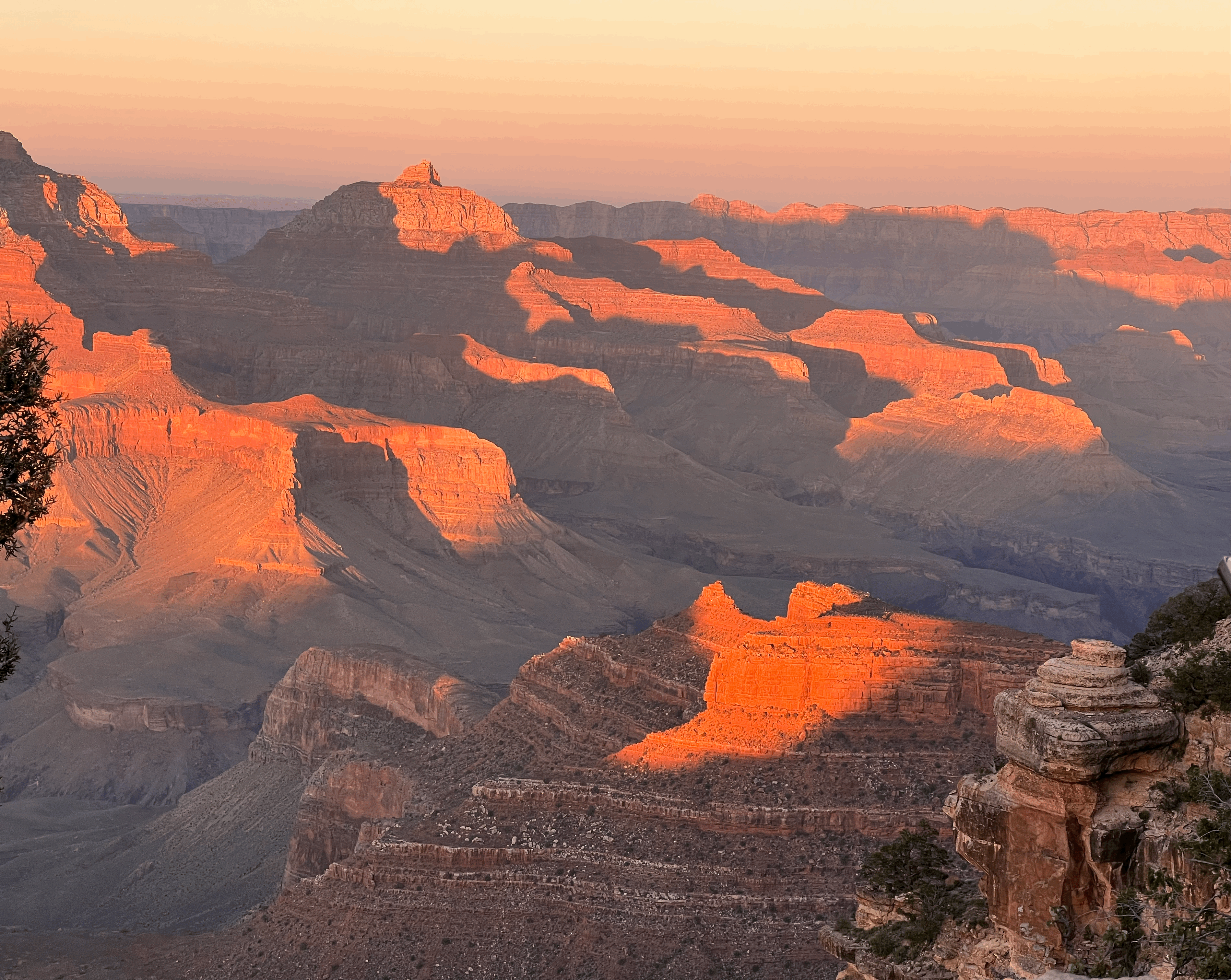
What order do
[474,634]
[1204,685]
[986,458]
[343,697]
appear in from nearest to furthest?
[1204,685] → [343,697] → [474,634] → [986,458]

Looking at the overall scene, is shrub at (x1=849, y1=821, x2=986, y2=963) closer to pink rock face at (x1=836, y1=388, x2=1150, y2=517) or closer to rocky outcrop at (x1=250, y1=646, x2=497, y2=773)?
rocky outcrop at (x1=250, y1=646, x2=497, y2=773)

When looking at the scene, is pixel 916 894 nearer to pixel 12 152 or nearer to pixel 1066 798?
pixel 1066 798

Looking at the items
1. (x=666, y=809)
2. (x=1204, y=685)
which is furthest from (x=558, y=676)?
(x=1204, y=685)

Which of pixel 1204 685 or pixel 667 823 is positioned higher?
pixel 1204 685

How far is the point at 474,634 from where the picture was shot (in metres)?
108

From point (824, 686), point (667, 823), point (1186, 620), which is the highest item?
point (1186, 620)

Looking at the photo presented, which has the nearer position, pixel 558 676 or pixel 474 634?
pixel 558 676

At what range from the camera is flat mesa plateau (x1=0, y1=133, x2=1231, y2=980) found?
40.2 metres

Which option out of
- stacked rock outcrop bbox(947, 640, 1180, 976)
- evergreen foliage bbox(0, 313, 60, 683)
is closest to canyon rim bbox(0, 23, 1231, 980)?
stacked rock outcrop bbox(947, 640, 1180, 976)

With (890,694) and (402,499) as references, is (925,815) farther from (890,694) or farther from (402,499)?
(402,499)

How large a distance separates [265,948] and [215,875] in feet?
56.5

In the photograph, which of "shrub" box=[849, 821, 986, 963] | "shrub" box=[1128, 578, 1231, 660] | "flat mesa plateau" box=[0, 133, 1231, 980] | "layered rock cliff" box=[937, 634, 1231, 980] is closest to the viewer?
"layered rock cliff" box=[937, 634, 1231, 980]

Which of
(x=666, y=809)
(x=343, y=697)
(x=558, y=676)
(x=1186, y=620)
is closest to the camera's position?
(x=1186, y=620)

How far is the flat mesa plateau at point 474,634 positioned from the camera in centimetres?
4016
